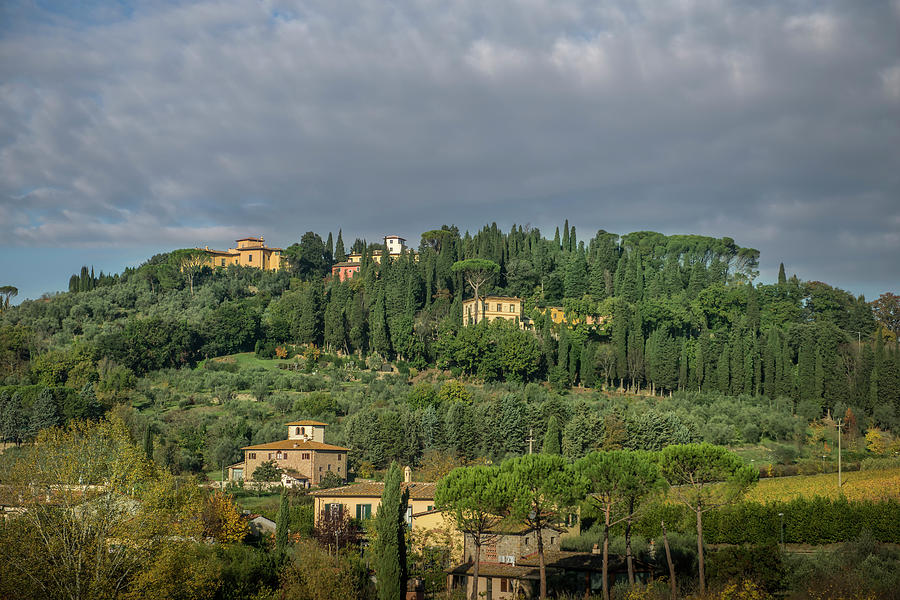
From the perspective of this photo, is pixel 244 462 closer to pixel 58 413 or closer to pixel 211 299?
pixel 58 413

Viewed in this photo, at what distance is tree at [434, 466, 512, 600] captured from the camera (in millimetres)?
31953

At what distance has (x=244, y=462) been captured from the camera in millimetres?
54719

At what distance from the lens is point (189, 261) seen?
4294 inches

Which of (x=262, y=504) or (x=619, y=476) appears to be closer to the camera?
(x=619, y=476)

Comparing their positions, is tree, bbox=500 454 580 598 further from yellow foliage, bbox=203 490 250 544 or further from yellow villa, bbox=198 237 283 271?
yellow villa, bbox=198 237 283 271

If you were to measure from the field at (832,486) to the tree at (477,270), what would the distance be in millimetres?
43720

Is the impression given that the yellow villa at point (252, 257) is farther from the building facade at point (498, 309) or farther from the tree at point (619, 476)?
the tree at point (619, 476)

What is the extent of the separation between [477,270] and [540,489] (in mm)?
57295

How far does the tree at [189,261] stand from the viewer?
10694cm

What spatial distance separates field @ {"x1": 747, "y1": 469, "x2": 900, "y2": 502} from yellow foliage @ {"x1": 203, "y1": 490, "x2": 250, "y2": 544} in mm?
25478

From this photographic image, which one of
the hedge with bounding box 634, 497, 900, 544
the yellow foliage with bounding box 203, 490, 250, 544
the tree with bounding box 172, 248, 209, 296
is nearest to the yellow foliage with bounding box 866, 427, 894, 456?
the hedge with bounding box 634, 497, 900, 544

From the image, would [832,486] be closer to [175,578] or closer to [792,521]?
[792,521]

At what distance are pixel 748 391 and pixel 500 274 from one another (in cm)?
3192

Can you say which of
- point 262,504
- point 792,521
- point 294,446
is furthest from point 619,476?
point 294,446
